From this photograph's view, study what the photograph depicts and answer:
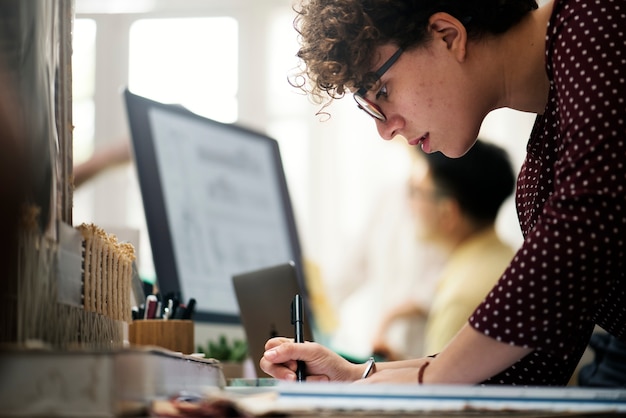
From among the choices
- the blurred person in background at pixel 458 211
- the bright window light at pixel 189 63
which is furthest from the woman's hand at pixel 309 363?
the bright window light at pixel 189 63

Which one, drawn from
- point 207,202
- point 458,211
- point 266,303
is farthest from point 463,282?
point 266,303

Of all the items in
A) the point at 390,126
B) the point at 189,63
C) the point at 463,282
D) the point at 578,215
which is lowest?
the point at 463,282

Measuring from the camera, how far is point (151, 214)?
6.14 ft

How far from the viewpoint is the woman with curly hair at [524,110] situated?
76 cm

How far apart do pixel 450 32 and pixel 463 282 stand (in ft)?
6.37

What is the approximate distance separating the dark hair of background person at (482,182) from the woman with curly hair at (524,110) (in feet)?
6.16

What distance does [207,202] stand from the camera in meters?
2.12

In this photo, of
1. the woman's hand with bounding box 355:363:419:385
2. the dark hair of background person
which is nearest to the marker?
the woman's hand with bounding box 355:363:419:385

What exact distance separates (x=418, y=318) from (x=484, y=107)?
2.13 metres

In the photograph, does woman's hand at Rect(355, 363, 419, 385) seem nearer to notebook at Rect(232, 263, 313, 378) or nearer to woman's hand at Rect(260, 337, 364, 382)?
woman's hand at Rect(260, 337, 364, 382)

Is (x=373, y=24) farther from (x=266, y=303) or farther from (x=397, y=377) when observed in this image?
(x=266, y=303)

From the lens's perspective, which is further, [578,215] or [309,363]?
[309,363]

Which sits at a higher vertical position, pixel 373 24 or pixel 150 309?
pixel 373 24

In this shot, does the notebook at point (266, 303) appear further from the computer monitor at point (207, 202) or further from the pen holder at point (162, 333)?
the computer monitor at point (207, 202)
